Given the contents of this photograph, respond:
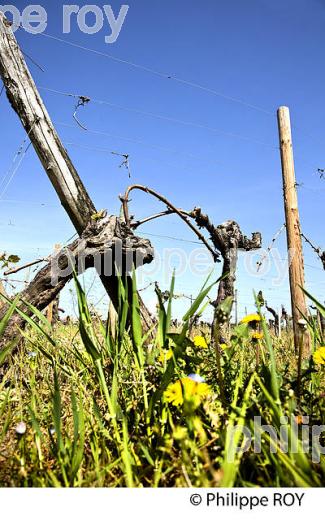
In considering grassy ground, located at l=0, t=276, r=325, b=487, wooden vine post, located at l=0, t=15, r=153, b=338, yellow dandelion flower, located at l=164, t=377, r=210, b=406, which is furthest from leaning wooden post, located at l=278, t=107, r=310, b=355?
yellow dandelion flower, located at l=164, t=377, r=210, b=406

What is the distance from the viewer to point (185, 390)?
4.15 ft

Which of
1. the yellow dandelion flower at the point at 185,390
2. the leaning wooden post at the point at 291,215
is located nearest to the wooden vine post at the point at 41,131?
the yellow dandelion flower at the point at 185,390

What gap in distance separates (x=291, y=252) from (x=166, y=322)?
435 cm

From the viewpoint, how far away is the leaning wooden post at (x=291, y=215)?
5441 mm

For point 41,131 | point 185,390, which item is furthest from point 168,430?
point 41,131

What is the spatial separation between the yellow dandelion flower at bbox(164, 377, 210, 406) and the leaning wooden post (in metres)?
4.23

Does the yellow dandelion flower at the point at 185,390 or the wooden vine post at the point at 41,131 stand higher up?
the wooden vine post at the point at 41,131

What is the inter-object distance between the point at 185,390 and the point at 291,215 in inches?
187

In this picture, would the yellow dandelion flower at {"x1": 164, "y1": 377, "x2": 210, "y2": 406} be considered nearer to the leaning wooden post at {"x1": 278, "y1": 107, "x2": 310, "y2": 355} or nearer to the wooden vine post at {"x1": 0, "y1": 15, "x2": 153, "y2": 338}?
the wooden vine post at {"x1": 0, "y1": 15, "x2": 153, "y2": 338}

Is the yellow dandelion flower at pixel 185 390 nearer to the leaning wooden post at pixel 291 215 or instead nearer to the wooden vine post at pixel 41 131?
the wooden vine post at pixel 41 131

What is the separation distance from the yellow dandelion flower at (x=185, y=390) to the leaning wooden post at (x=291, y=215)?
4.23 metres

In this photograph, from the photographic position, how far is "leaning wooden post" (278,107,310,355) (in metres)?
5.44

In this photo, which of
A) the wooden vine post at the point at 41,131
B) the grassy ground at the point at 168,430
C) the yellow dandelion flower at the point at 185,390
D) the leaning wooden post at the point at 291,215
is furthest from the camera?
the leaning wooden post at the point at 291,215
